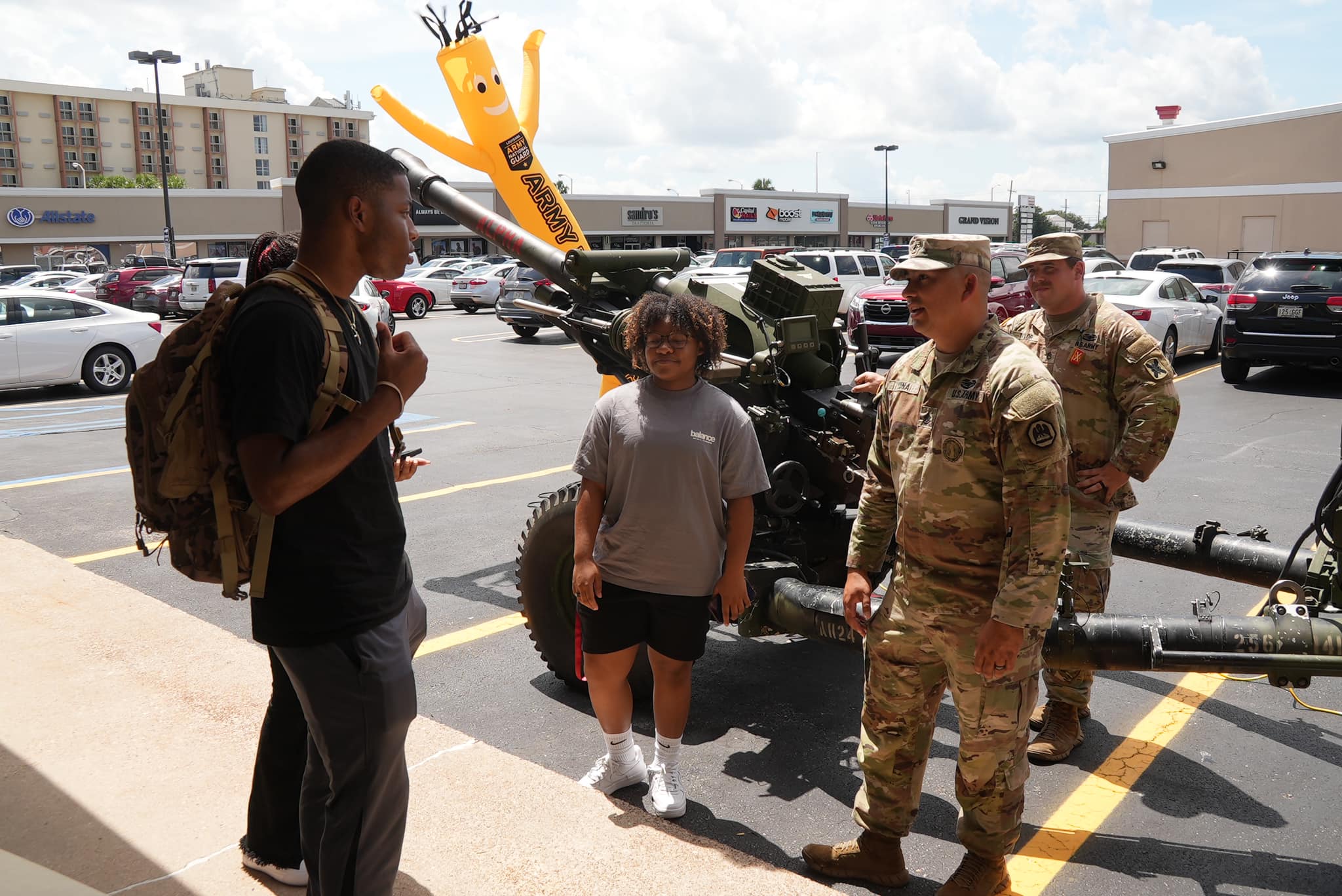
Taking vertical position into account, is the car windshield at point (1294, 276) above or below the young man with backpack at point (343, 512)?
above

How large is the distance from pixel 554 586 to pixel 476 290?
1019 inches

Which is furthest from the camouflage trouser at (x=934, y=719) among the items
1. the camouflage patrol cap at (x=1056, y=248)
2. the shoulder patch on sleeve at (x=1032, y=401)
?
the camouflage patrol cap at (x=1056, y=248)

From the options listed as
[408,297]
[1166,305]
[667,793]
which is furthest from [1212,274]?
[667,793]

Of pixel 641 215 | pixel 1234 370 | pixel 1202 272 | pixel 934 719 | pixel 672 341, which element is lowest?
pixel 934 719

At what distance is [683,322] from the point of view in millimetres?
3459

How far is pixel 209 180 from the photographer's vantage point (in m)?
101

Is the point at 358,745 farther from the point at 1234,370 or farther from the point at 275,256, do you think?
the point at 1234,370

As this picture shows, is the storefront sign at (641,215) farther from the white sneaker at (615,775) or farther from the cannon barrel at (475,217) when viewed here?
the white sneaker at (615,775)

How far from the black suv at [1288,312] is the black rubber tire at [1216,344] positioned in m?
3.13

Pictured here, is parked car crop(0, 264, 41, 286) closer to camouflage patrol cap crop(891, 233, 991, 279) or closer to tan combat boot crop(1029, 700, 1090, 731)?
tan combat boot crop(1029, 700, 1090, 731)

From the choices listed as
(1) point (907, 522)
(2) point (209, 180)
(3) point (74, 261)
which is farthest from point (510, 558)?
(2) point (209, 180)

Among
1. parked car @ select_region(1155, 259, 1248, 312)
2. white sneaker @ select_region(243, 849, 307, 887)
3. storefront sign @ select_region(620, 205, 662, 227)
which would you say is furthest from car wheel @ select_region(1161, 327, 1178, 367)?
storefront sign @ select_region(620, 205, 662, 227)

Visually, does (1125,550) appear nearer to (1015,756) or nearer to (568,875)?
(1015,756)

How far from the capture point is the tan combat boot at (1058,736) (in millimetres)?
4094
